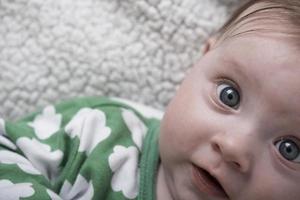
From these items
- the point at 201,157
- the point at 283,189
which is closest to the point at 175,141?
the point at 201,157

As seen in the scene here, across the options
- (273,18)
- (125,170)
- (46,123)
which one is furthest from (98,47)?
(273,18)

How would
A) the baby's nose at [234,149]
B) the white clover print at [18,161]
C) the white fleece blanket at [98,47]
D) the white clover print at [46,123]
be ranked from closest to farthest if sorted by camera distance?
the baby's nose at [234,149], the white clover print at [18,161], the white clover print at [46,123], the white fleece blanket at [98,47]

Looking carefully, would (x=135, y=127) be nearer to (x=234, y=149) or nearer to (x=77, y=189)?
(x=77, y=189)

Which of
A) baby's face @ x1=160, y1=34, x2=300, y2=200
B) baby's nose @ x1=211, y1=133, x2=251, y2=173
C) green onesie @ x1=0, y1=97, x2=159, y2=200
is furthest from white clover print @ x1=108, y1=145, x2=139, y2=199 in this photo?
baby's nose @ x1=211, y1=133, x2=251, y2=173

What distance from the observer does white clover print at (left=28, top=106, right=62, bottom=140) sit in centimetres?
110

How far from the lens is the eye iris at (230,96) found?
94cm

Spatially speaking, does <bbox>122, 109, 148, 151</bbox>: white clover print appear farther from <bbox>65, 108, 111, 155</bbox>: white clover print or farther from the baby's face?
the baby's face

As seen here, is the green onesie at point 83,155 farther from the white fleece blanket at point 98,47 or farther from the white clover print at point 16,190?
the white fleece blanket at point 98,47

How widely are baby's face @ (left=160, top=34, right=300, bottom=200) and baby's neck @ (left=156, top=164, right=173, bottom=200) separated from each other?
0.21 ft

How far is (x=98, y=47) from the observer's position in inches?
49.1

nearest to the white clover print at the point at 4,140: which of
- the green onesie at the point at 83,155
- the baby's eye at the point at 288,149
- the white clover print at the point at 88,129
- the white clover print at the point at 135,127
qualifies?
the green onesie at the point at 83,155

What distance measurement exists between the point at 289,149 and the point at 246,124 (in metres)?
0.08

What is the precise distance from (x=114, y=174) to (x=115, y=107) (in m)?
0.16

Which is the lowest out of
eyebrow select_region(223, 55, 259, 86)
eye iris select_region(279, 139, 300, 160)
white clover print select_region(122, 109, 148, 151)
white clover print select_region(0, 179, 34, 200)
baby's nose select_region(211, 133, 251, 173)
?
white clover print select_region(0, 179, 34, 200)
